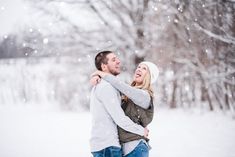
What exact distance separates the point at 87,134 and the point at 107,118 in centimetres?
717

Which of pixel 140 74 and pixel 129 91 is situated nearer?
pixel 129 91

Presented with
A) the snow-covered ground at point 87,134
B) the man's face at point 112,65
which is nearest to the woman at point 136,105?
the man's face at point 112,65

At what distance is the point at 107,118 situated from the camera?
12.8 ft

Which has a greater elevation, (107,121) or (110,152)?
(107,121)

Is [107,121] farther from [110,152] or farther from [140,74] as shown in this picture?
[140,74]

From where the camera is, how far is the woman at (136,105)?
391cm

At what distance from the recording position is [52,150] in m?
9.15

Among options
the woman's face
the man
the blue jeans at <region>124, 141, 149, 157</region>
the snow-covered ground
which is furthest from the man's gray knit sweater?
the snow-covered ground

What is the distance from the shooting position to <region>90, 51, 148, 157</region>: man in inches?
151

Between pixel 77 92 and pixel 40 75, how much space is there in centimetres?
333

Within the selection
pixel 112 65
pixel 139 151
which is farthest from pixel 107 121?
pixel 112 65

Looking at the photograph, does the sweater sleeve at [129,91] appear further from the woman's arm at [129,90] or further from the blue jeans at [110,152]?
the blue jeans at [110,152]

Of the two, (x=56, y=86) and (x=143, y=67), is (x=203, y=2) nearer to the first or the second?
(x=56, y=86)

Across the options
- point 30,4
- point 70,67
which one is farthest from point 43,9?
point 70,67
